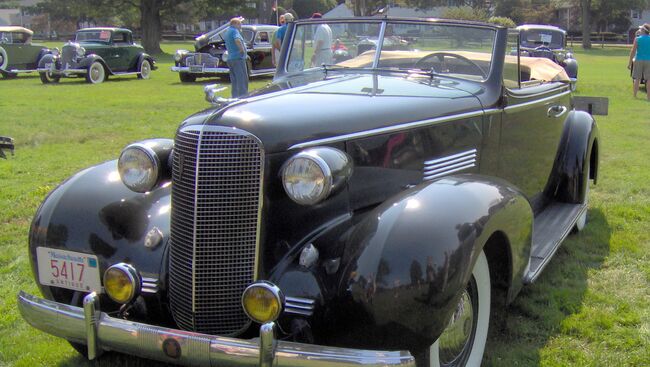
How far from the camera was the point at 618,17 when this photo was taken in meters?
58.6

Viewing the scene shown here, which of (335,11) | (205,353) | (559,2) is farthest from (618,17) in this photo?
(205,353)

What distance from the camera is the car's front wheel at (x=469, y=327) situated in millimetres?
2820

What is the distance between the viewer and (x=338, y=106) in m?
3.13

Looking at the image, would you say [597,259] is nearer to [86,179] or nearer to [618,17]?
[86,179]

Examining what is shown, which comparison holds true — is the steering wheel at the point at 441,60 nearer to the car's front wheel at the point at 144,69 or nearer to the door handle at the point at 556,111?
the door handle at the point at 556,111

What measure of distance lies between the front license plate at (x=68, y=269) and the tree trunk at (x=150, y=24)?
3404cm

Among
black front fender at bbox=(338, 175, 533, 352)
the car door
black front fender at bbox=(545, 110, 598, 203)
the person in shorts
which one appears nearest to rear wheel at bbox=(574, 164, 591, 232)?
black front fender at bbox=(545, 110, 598, 203)

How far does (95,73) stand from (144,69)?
214 centimetres

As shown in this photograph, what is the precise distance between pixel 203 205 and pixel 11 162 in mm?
6050

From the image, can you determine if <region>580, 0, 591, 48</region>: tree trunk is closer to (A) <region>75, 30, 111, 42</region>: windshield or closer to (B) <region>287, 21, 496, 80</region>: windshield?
(A) <region>75, 30, 111, 42</region>: windshield

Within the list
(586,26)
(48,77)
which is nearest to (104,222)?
(48,77)

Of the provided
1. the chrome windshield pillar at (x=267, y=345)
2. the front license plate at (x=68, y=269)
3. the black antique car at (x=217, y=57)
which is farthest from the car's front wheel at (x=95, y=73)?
the chrome windshield pillar at (x=267, y=345)

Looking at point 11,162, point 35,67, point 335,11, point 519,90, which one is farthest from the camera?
point 335,11

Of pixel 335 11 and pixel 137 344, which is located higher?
pixel 335 11
